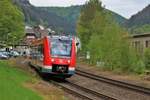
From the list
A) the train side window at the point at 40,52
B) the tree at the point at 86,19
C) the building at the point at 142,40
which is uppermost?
the tree at the point at 86,19

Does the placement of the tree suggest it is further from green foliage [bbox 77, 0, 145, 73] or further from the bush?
the bush

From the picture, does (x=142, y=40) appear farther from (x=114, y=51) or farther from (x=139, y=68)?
(x=139, y=68)

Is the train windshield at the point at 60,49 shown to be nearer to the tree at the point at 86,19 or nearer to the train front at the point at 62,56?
the train front at the point at 62,56

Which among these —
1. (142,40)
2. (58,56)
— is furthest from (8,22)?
(58,56)

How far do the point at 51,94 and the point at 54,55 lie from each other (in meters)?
10.7

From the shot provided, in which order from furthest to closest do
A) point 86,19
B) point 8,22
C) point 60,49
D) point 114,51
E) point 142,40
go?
point 86,19
point 142,40
point 8,22
point 114,51
point 60,49

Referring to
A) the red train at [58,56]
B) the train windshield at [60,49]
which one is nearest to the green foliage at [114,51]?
the red train at [58,56]

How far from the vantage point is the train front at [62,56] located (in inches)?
1481

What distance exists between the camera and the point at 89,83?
1475 inches

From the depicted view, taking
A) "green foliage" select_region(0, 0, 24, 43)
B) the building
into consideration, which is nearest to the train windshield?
"green foliage" select_region(0, 0, 24, 43)

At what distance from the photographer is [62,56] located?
124ft

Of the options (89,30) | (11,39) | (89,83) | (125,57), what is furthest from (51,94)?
(89,30)

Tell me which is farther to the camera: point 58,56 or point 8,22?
point 8,22

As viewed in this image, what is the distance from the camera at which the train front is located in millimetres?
37625
